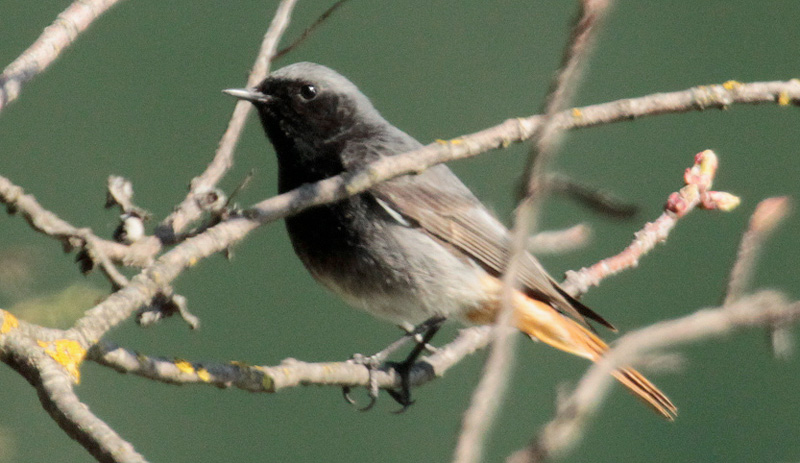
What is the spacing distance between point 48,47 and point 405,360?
165cm

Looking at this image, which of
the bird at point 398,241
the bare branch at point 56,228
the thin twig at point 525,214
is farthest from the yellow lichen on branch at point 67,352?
the bird at point 398,241

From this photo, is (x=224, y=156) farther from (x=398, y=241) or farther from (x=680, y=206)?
(x=680, y=206)

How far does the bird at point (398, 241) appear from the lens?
10.2 ft

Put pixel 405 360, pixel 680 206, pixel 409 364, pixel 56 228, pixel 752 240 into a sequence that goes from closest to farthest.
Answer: pixel 752 240 < pixel 56 228 < pixel 680 206 < pixel 409 364 < pixel 405 360

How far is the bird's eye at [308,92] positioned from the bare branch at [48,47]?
4.88ft

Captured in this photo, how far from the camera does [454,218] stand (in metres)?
3.32

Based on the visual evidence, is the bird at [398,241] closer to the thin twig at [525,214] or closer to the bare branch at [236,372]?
the bare branch at [236,372]

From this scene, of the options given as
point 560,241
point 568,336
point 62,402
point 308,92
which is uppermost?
point 308,92

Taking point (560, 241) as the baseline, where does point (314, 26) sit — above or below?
above

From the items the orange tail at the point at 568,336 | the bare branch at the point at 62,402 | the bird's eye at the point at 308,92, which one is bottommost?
the bare branch at the point at 62,402

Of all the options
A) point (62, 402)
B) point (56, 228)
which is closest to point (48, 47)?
point (56, 228)

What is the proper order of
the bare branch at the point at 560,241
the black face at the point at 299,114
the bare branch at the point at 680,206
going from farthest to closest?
the black face at the point at 299,114 → the bare branch at the point at 680,206 → the bare branch at the point at 560,241

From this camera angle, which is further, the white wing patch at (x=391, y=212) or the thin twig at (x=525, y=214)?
the white wing patch at (x=391, y=212)

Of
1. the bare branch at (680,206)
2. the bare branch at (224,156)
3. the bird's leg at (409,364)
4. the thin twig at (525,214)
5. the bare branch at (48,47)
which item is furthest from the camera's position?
the bird's leg at (409,364)
